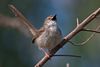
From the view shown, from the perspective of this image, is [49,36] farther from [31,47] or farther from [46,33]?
[31,47]

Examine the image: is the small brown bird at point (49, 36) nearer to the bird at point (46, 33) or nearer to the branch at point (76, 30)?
the bird at point (46, 33)

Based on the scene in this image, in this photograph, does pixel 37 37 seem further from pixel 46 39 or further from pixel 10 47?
pixel 10 47

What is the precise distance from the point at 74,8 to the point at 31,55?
44.5 inches

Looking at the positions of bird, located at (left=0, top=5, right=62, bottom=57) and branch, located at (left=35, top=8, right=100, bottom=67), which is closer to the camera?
branch, located at (left=35, top=8, right=100, bottom=67)

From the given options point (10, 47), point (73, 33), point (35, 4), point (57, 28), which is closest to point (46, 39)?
point (57, 28)

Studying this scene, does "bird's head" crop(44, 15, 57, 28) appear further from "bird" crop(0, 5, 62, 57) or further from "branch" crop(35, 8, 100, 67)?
"branch" crop(35, 8, 100, 67)

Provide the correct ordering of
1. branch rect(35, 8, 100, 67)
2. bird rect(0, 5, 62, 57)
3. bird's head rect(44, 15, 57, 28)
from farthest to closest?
bird's head rect(44, 15, 57, 28) < bird rect(0, 5, 62, 57) < branch rect(35, 8, 100, 67)

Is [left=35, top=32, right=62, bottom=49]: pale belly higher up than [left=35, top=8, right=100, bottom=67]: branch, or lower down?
lower down

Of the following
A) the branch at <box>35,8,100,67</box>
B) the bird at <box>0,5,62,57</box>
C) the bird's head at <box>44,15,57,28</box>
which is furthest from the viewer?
the bird's head at <box>44,15,57,28</box>

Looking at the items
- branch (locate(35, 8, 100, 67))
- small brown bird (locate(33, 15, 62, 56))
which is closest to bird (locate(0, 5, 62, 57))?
small brown bird (locate(33, 15, 62, 56))

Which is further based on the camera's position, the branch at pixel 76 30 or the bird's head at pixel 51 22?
the bird's head at pixel 51 22

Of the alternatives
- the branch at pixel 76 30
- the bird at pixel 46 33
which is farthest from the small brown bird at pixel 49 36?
the branch at pixel 76 30

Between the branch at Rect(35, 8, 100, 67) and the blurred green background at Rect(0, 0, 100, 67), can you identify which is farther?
the blurred green background at Rect(0, 0, 100, 67)

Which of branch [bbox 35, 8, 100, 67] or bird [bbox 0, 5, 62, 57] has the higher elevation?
branch [bbox 35, 8, 100, 67]
